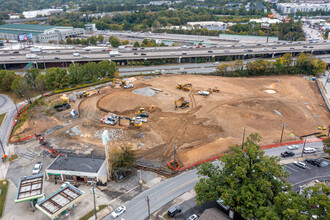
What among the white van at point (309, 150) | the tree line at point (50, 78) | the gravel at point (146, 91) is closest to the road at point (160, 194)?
the white van at point (309, 150)

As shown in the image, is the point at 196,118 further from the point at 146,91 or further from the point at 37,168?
the point at 37,168

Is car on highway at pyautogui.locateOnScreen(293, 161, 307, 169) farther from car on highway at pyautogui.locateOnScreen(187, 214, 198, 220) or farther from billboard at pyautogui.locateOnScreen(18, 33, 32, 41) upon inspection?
billboard at pyautogui.locateOnScreen(18, 33, 32, 41)

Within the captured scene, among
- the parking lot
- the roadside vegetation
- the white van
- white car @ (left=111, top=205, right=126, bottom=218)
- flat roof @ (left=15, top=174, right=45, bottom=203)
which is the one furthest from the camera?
the white van

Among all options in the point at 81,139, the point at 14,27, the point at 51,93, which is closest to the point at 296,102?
the point at 81,139

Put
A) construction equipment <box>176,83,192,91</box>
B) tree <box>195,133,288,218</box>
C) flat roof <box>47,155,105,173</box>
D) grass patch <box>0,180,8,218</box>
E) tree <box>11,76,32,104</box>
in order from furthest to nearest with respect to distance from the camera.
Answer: construction equipment <box>176,83,192,91</box> → tree <box>11,76,32,104</box> → flat roof <box>47,155,105,173</box> → grass patch <box>0,180,8,218</box> → tree <box>195,133,288,218</box>

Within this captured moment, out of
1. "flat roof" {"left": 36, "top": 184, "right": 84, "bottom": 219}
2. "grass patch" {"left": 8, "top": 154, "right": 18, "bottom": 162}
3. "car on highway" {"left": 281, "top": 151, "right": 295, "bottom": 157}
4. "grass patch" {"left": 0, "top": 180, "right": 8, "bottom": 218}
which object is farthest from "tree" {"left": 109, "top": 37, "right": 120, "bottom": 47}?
"car on highway" {"left": 281, "top": 151, "right": 295, "bottom": 157}

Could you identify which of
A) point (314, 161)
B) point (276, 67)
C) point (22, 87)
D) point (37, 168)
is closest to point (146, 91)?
point (22, 87)
